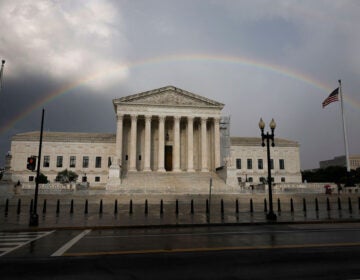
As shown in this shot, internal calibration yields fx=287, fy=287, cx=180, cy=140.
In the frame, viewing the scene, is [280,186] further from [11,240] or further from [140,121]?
[11,240]

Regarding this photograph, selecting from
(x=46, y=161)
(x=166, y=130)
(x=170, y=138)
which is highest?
(x=166, y=130)

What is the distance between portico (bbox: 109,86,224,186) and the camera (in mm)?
54562

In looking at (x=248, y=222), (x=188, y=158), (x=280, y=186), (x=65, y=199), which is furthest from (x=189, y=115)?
(x=248, y=222)

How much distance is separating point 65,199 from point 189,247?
84.1 ft

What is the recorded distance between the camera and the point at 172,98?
56375 mm

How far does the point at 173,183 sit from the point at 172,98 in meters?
19.2

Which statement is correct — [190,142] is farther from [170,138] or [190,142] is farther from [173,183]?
[173,183]

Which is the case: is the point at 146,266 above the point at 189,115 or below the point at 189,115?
below

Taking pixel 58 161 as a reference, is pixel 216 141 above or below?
above

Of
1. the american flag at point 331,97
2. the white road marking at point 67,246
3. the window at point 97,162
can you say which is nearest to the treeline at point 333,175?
the american flag at point 331,97

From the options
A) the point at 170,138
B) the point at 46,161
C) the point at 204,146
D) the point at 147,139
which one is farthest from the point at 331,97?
the point at 46,161

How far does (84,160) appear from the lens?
71938mm

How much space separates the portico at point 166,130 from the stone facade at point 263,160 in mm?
22580

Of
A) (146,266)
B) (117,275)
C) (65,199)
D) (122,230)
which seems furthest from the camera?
(65,199)
